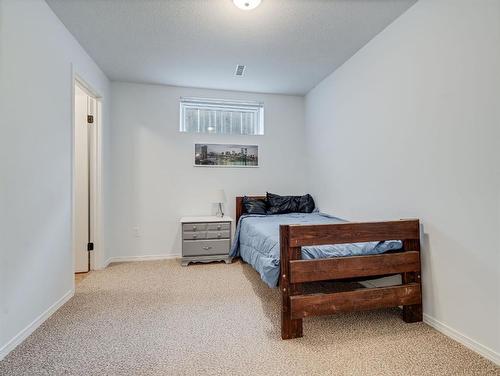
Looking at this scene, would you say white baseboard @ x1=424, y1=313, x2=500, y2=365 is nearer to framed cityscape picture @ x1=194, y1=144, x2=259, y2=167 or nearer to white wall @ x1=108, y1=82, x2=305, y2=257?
white wall @ x1=108, y1=82, x2=305, y2=257

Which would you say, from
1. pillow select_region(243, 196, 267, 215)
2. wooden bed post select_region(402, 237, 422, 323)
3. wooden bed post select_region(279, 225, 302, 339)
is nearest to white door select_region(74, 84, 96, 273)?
pillow select_region(243, 196, 267, 215)

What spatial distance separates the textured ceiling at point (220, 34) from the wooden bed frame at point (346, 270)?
1.78 metres

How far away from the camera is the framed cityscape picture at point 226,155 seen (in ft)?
13.1

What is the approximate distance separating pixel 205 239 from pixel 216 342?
5.98ft

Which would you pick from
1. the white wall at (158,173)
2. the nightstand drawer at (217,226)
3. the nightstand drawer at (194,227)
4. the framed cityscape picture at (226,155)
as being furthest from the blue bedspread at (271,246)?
the framed cityscape picture at (226,155)

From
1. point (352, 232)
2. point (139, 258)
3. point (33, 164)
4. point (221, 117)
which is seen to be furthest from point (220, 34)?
point (139, 258)

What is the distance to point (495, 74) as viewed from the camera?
1581 millimetres

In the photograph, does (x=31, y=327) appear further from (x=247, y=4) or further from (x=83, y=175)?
(x=247, y=4)

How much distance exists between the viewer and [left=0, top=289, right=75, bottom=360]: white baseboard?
1.66m

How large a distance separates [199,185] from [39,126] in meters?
2.16

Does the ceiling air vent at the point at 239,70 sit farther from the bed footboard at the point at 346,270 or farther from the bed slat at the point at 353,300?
the bed slat at the point at 353,300

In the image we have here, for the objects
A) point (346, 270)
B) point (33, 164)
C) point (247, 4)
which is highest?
point (247, 4)

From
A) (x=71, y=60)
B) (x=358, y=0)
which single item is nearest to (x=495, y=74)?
(x=358, y=0)

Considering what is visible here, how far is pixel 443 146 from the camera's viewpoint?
75.4 inches
